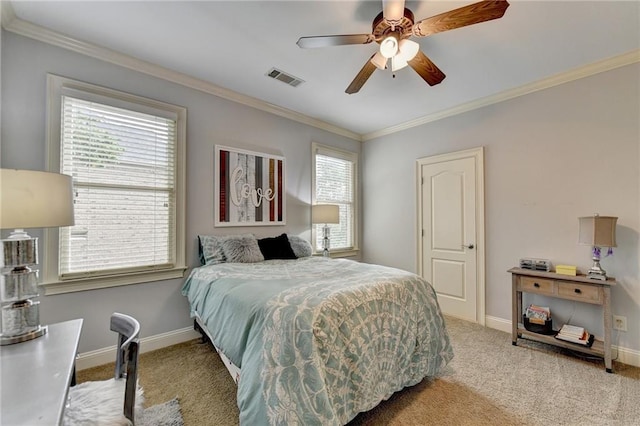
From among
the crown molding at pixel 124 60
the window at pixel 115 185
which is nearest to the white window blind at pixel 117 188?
the window at pixel 115 185

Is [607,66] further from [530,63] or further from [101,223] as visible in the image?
[101,223]

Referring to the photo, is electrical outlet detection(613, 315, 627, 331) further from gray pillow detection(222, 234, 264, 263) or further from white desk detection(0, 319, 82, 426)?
white desk detection(0, 319, 82, 426)

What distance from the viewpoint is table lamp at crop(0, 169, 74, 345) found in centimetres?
122

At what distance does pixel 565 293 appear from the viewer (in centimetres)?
250

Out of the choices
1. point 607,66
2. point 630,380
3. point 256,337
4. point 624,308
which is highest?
point 607,66

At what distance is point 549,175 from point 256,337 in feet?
10.8

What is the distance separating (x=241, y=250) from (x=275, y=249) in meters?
0.44

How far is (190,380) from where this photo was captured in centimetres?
212

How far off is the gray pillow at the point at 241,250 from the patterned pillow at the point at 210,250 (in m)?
0.05

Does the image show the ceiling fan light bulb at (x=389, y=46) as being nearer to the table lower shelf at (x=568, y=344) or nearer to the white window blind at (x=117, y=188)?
the white window blind at (x=117, y=188)

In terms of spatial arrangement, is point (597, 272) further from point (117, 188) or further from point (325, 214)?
point (117, 188)

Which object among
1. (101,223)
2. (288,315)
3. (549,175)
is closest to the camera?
(288,315)

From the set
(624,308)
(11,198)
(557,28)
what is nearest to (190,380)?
(11,198)

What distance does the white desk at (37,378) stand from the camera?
745 millimetres
